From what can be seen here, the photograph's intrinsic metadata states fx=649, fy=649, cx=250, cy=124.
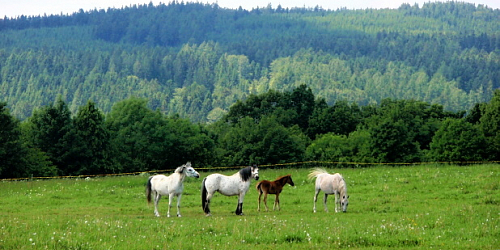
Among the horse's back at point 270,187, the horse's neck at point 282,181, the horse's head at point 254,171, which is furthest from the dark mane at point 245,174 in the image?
the horse's neck at point 282,181

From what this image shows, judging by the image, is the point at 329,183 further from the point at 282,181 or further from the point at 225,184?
the point at 225,184

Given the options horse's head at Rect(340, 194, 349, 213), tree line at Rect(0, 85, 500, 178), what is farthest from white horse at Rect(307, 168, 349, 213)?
tree line at Rect(0, 85, 500, 178)

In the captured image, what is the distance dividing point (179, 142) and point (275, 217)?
64.8 m

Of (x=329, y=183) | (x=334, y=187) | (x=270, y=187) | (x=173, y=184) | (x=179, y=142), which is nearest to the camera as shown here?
(x=173, y=184)

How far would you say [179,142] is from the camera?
9031 cm

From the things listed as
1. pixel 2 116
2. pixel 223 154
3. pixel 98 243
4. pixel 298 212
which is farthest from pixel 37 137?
pixel 98 243

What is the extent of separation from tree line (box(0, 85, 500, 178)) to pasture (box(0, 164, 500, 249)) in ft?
110

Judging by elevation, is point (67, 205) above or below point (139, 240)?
below

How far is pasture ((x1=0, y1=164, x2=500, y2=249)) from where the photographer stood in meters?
20.3

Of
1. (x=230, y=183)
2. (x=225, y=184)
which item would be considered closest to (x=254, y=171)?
(x=230, y=183)

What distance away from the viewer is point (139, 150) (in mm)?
90500

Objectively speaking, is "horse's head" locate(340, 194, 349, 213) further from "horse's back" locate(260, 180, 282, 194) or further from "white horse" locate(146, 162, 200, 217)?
"white horse" locate(146, 162, 200, 217)

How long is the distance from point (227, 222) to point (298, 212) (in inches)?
239

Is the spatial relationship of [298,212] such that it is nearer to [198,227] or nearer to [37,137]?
[198,227]
